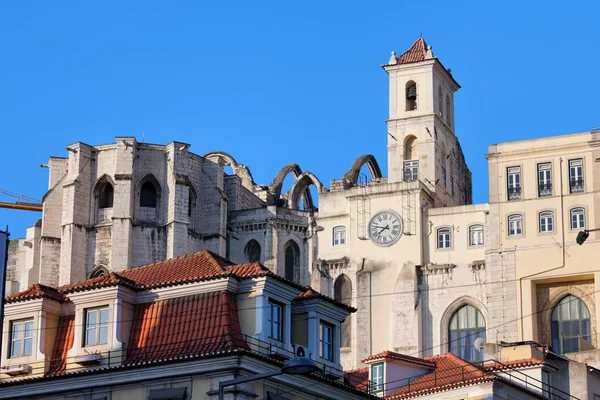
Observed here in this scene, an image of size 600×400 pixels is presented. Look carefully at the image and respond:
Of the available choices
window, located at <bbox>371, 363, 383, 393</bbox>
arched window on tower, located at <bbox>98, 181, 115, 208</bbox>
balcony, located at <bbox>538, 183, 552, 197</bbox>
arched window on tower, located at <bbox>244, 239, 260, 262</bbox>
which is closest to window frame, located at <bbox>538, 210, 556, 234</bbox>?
balcony, located at <bbox>538, 183, 552, 197</bbox>

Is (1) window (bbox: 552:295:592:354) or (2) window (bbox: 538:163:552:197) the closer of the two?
(1) window (bbox: 552:295:592:354)

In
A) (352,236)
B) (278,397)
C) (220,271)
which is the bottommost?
(278,397)

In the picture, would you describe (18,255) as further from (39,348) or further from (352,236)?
(39,348)

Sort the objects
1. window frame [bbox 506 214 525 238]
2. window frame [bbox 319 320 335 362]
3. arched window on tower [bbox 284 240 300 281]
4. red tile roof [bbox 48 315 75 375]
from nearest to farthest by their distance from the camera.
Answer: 1. red tile roof [bbox 48 315 75 375]
2. window frame [bbox 319 320 335 362]
3. window frame [bbox 506 214 525 238]
4. arched window on tower [bbox 284 240 300 281]

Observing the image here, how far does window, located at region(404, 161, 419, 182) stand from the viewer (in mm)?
98188

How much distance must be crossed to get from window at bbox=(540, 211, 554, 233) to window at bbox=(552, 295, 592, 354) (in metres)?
3.90

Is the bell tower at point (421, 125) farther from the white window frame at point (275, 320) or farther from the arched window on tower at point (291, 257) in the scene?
the white window frame at point (275, 320)

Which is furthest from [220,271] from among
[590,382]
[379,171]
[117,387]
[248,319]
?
[379,171]

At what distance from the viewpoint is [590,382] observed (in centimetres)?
5938

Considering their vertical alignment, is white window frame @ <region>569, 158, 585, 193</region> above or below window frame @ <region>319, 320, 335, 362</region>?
above

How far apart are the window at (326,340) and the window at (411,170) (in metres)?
51.1

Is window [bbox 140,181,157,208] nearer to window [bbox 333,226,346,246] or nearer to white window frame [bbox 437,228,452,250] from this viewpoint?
window [bbox 333,226,346,246]

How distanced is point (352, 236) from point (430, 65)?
12912mm

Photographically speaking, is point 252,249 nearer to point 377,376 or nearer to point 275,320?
point 377,376
